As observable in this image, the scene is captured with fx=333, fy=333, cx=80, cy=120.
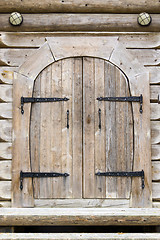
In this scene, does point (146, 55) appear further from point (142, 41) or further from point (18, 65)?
point (18, 65)

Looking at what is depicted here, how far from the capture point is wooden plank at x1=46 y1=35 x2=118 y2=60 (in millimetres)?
4738

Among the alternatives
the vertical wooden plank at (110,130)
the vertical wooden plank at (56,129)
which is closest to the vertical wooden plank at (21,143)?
the vertical wooden plank at (56,129)

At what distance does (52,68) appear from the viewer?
15.5 ft

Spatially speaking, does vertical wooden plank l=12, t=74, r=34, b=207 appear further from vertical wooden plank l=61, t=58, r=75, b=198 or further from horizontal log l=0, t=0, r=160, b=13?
horizontal log l=0, t=0, r=160, b=13

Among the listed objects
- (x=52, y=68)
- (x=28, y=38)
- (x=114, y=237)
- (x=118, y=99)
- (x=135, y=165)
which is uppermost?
(x=28, y=38)

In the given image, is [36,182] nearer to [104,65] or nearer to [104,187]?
[104,187]

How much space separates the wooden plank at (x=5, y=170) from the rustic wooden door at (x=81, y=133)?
0.60 feet

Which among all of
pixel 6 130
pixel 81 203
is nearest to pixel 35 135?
pixel 6 130

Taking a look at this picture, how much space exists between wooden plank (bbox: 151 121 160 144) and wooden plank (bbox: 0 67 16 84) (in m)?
2.10

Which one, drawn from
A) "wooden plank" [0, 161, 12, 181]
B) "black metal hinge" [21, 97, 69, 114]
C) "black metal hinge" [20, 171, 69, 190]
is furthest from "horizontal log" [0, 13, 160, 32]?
"black metal hinge" [20, 171, 69, 190]

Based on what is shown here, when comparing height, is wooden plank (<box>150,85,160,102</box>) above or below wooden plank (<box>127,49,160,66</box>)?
below

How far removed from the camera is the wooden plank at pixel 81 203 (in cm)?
457

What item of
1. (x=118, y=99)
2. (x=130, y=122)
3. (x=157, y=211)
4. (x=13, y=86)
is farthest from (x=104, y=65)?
(x=157, y=211)

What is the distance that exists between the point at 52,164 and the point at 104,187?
2.58ft
